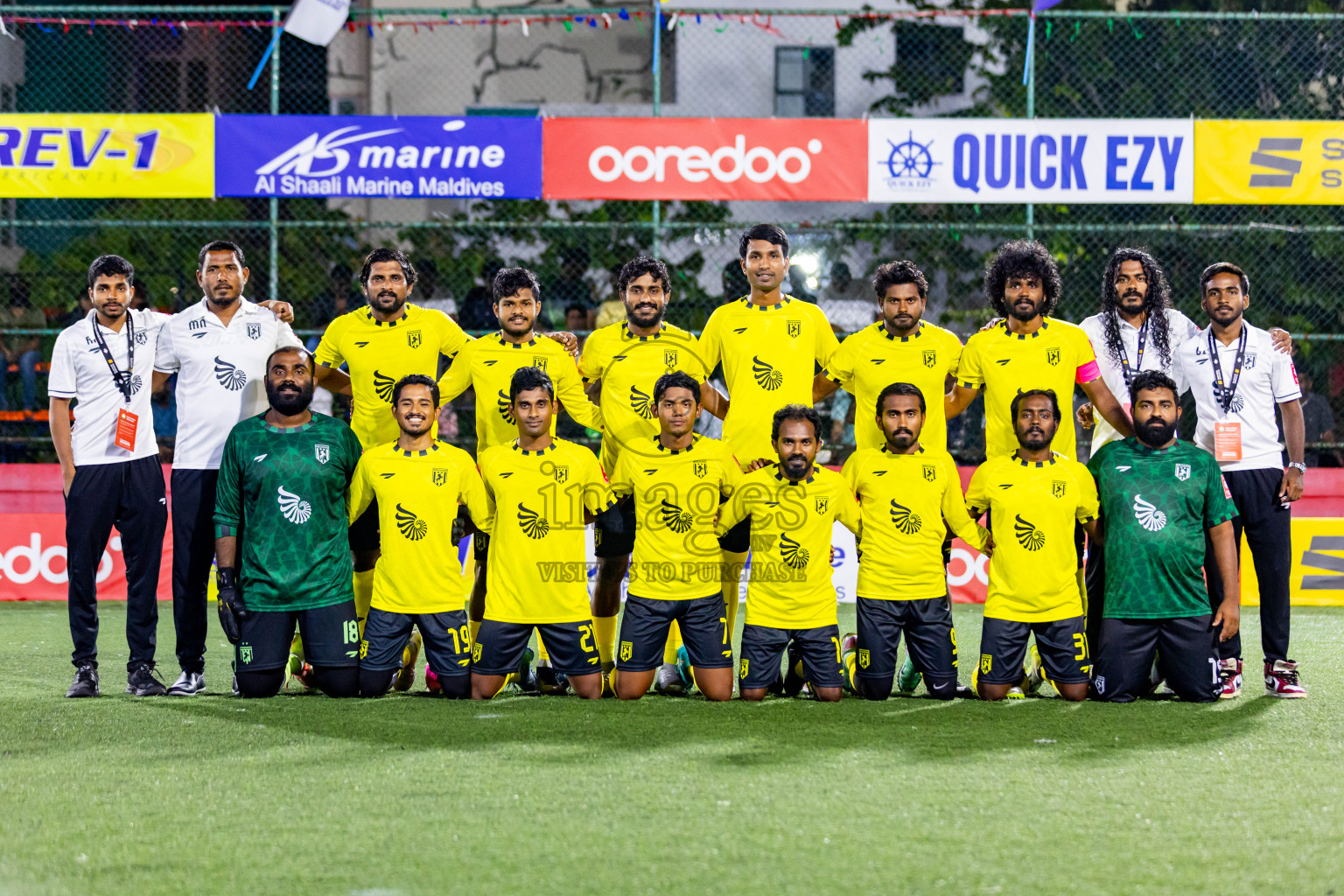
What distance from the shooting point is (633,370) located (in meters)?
6.29

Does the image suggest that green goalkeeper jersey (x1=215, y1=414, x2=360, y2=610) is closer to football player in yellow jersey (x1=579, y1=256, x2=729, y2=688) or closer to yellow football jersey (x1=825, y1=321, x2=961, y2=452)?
football player in yellow jersey (x1=579, y1=256, x2=729, y2=688)

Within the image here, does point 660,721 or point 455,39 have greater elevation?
point 455,39

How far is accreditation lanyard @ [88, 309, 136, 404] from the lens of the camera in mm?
6129

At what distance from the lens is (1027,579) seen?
5953 mm

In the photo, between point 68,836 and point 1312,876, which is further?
point 68,836

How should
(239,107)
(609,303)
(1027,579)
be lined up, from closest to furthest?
1. (1027,579)
2. (609,303)
3. (239,107)

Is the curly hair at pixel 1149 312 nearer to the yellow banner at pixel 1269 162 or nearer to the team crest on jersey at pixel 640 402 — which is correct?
the team crest on jersey at pixel 640 402

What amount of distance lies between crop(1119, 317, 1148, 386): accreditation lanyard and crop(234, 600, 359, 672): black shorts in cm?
365

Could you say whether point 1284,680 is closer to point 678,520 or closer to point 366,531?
point 678,520

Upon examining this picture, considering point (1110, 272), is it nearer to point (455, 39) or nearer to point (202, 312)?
point (202, 312)

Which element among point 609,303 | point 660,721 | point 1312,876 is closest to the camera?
point 1312,876

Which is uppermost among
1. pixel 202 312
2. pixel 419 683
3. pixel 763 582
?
pixel 202 312

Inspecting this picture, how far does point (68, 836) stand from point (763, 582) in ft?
9.97

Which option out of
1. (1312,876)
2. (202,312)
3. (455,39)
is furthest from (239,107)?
(1312,876)
